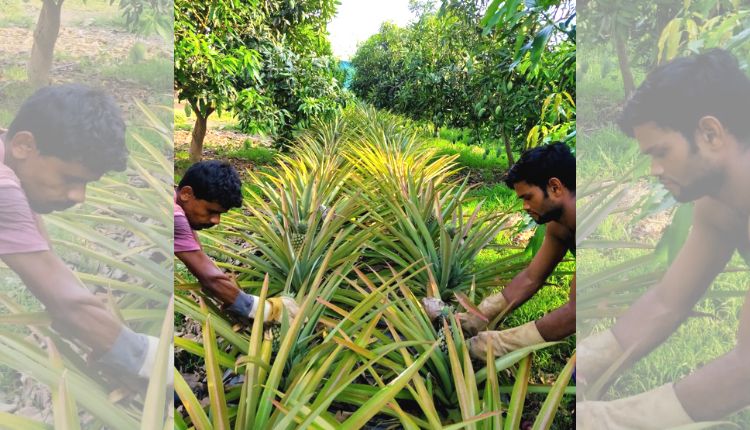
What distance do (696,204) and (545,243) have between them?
1.20 meters

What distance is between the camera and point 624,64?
809 millimetres

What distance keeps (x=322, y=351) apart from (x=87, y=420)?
2.55 feet

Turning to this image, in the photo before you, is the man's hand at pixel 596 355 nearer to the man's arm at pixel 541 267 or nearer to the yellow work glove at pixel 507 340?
the yellow work glove at pixel 507 340

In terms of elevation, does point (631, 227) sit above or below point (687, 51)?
below

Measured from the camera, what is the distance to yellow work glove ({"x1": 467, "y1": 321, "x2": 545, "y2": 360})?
1.64 meters

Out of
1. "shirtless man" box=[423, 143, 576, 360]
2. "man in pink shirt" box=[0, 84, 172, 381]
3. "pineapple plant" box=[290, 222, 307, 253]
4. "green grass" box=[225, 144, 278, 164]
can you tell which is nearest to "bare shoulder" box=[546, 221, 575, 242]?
"shirtless man" box=[423, 143, 576, 360]

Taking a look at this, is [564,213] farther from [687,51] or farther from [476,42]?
[476,42]

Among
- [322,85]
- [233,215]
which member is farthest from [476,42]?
[233,215]

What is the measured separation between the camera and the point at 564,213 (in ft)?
5.72

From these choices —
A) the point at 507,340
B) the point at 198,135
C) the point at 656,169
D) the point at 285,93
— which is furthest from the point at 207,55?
the point at 656,169

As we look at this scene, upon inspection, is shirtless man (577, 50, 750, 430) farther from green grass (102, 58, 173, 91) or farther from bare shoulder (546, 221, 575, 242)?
bare shoulder (546, 221, 575, 242)

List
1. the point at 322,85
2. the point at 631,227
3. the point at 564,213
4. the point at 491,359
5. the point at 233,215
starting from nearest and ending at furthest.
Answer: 1. the point at 631,227
2. the point at 491,359
3. the point at 564,213
4. the point at 233,215
5. the point at 322,85

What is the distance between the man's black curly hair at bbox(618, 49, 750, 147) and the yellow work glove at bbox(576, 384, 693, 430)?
1.22 feet

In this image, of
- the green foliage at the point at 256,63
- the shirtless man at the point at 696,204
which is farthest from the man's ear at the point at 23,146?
the green foliage at the point at 256,63
